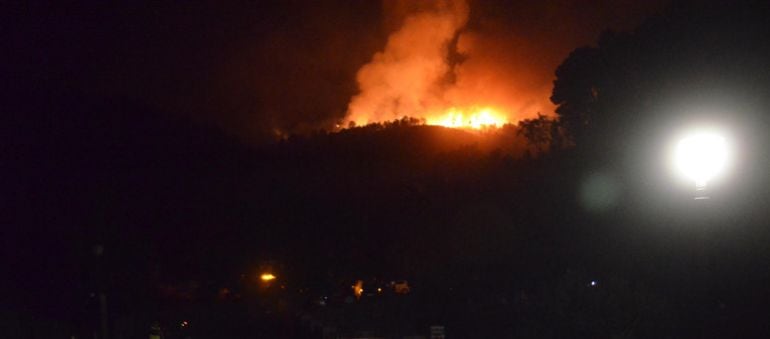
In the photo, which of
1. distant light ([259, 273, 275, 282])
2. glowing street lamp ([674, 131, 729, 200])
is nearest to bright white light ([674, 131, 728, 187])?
glowing street lamp ([674, 131, 729, 200])

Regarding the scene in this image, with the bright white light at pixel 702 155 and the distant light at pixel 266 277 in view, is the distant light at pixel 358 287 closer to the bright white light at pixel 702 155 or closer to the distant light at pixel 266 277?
the distant light at pixel 266 277

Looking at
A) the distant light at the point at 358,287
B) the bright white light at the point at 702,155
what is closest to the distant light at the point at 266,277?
the distant light at the point at 358,287

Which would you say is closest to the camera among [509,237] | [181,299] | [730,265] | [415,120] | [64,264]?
[730,265]

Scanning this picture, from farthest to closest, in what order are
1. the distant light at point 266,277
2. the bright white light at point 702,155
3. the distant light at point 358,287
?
the distant light at point 266,277 → the distant light at point 358,287 → the bright white light at point 702,155

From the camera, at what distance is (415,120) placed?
7312cm

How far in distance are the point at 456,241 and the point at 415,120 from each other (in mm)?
34075

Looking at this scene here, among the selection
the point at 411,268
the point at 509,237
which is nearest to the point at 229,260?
the point at 411,268

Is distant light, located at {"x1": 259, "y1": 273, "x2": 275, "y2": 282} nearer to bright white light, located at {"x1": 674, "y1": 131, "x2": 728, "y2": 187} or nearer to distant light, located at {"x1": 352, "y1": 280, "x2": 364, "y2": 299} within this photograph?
distant light, located at {"x1": 352, "y1": 280, "x2": 364, "y2": 299}

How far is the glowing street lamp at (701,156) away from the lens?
9992 mm

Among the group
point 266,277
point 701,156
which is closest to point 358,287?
point 266,277

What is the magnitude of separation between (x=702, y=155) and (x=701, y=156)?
2 centimetres

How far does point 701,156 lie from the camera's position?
10.1 m

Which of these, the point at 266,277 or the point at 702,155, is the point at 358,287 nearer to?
the point at 266,277

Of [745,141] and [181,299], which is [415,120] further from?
[745,141]
